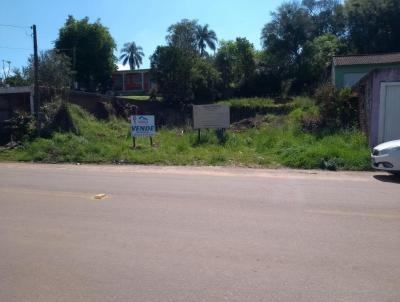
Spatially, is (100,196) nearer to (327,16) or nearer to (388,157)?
(388,157)

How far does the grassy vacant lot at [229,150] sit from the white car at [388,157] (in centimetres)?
193

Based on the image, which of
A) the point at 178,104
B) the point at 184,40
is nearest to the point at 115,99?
the point at 178,104

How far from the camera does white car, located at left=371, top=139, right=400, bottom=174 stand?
443 inches

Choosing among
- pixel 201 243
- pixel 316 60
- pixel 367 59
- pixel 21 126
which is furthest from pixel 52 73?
pixel 316 60

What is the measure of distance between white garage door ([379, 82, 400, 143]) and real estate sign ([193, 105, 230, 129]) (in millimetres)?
7589

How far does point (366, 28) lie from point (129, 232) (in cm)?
4880

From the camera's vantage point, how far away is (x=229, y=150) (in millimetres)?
17969

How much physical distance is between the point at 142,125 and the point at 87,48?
39760 mm

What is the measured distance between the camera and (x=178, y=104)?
43.9 meters

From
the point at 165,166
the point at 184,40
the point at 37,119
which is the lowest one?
the point at 165,166

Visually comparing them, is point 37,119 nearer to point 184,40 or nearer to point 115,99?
point 115,99

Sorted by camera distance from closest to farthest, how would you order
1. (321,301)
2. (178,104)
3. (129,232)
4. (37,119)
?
(321,301)
(129,232)
(37,119)
(178,104)

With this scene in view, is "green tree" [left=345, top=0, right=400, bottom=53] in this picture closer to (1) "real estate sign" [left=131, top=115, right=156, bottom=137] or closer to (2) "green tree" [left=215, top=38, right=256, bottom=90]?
(2) "green tree" [left=215, top=38, right=256, bottom=90]

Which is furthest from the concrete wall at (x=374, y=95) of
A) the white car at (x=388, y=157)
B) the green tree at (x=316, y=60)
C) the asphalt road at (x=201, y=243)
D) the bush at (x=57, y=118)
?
the green tree at (x=316, y=60)
